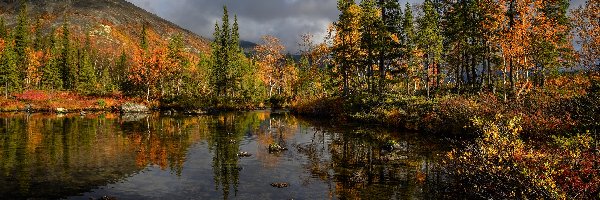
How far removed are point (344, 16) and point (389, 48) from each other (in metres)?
9.12

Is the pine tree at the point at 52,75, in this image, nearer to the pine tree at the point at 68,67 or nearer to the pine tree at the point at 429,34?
the pine tree at the point at 68,67

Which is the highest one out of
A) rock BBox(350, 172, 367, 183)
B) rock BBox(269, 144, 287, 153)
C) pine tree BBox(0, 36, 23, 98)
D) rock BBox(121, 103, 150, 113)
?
pine tree BBox(0, 36, 23, 98)

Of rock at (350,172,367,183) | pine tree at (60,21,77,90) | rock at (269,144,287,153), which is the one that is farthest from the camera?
pine tree at (60,21,77,90)

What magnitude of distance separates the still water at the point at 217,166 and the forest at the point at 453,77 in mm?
3488

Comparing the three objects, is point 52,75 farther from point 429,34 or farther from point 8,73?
point 429,34

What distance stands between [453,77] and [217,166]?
56.5 meters

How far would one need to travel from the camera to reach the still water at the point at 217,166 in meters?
18.1

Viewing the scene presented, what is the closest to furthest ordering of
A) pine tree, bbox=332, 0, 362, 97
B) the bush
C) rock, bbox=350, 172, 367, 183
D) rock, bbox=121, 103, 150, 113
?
the bush < rock, bbox=350, 172, 367, 183 < pine tree, bbox=332, 0, 362, 97 < rock, bbox=121, 103, 150, 113

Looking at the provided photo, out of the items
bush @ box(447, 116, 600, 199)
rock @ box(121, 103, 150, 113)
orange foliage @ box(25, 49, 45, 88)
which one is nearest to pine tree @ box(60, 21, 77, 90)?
orange foliage @ box(25, 49, 45, 88)

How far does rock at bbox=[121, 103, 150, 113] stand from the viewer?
70000 mm

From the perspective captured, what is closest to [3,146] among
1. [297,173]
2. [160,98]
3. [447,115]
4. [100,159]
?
[100,159]

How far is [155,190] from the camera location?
1855 centimetres

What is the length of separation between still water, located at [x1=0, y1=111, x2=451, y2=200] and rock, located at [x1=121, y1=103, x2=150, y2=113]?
103ft

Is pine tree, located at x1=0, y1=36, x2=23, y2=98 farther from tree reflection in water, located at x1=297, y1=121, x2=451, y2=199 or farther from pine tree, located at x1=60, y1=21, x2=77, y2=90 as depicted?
tree reflection in water, located at x1=297, y1=121, x2=451, y2=199
